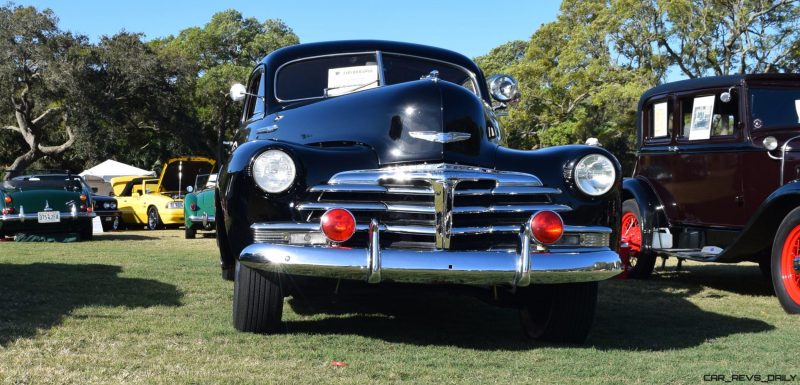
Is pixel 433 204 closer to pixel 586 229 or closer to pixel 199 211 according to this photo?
pixel 586 229

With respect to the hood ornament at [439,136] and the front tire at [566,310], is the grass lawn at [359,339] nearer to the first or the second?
the front tire at [566,310]

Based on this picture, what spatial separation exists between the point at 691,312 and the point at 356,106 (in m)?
3.12

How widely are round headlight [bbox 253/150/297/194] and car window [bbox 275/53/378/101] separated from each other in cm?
145

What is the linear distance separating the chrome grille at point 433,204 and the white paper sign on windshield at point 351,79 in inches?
56.7

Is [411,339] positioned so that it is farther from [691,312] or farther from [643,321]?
[691,312]

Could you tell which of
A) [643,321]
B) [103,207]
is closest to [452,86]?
[643,321]

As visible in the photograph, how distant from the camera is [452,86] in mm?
4805

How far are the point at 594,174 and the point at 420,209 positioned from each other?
1061 mm

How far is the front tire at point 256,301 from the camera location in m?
4.55

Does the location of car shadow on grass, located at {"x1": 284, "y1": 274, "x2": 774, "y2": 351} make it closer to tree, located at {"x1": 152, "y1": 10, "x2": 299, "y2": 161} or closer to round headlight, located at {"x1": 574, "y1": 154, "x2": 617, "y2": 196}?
round headlight, located at {"x1": 574, "y1": 154, "x2": 617, "y2": 196}

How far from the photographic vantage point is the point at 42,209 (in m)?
13.6

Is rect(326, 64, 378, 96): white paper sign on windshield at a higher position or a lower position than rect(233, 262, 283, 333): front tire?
higher

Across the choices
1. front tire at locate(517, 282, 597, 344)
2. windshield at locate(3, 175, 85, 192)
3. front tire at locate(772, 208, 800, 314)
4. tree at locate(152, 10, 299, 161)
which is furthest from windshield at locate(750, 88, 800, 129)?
tree at locate(152, 10, 299, 161)

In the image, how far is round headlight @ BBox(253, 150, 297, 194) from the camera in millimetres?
4281
